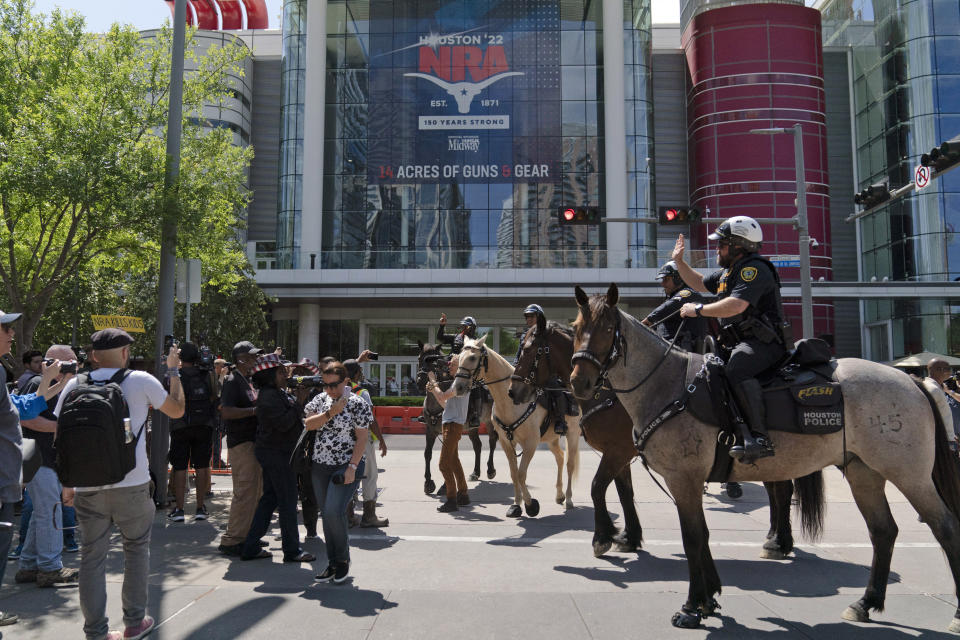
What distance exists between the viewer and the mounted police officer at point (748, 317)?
15.8 feet

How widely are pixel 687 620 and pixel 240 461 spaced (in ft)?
16.0

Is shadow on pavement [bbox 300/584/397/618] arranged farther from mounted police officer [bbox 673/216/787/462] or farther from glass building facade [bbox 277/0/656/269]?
glass building facade [bbox 277/0/656/269]

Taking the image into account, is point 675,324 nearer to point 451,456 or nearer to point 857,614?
point 857,614

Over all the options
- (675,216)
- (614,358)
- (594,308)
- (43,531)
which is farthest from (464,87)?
(43,531)

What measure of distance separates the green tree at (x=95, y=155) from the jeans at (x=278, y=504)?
519cm

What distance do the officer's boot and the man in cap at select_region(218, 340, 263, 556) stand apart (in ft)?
16.3

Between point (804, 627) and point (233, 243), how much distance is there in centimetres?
1254

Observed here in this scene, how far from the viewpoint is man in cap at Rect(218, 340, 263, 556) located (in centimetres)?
705

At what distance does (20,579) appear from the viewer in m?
5.79

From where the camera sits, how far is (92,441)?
4.12 metres

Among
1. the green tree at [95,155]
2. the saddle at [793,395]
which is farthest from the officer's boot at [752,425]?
the green tree at [95,155]

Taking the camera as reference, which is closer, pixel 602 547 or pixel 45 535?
pixel 45 535

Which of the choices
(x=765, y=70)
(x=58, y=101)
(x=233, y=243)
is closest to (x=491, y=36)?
(x=765, y=70)

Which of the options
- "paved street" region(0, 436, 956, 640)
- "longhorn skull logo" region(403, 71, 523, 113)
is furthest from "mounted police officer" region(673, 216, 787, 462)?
"longhorn skull logo" region(403, 71, 523, 113)
